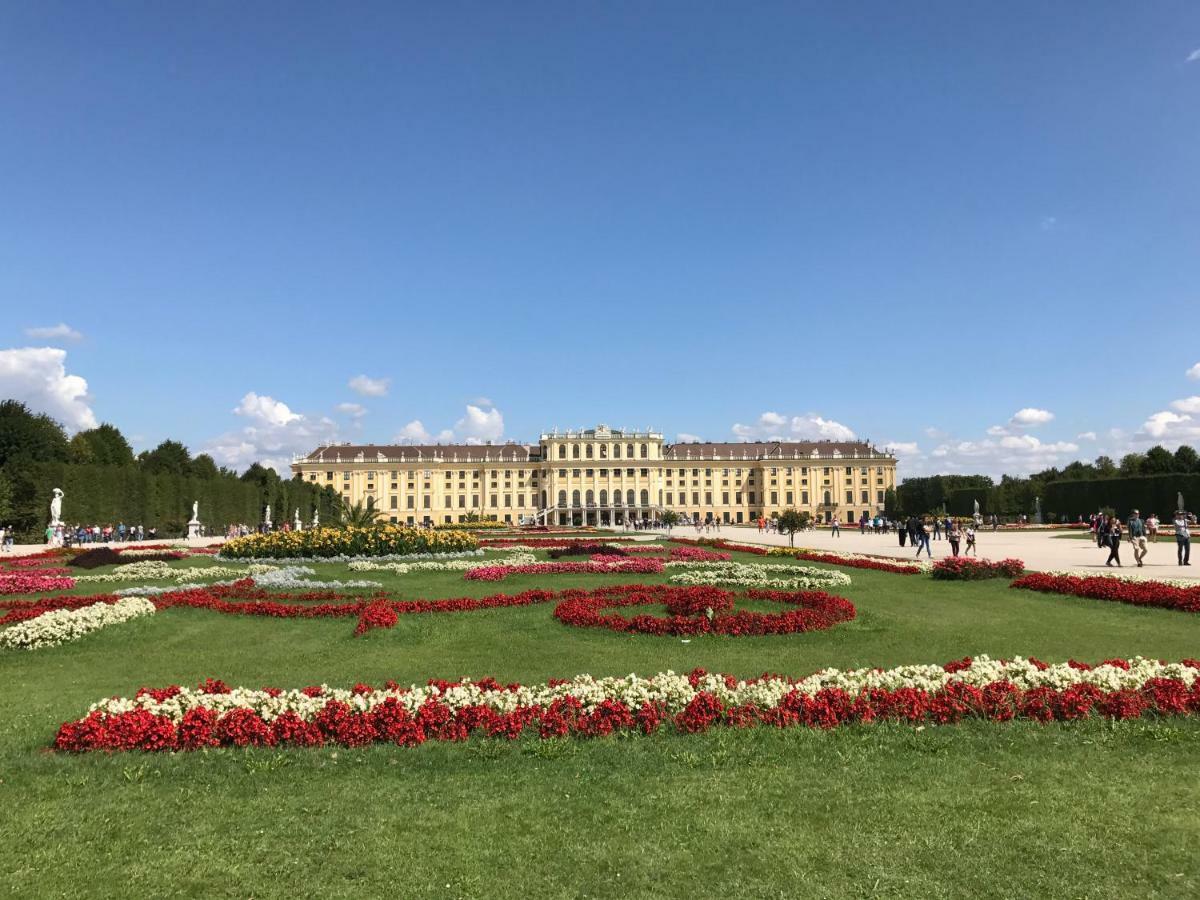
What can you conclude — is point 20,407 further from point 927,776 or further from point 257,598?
point 927,776

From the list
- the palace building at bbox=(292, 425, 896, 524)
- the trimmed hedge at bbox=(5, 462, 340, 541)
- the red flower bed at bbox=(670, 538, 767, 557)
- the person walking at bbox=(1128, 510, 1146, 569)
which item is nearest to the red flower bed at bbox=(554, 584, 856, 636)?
the person walking at bbox=(1128, 510, 1146, 569)

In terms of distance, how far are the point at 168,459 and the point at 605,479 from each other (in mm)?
45480

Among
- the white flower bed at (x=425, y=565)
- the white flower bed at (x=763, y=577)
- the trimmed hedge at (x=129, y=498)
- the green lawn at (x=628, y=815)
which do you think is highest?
the trimmed hedge at (x=129, y=498)

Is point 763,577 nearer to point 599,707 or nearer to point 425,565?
point 425,565

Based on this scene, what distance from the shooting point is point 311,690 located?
626 cm

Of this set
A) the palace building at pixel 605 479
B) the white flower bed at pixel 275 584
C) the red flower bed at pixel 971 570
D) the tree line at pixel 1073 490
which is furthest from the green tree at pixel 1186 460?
the white flower bed at pixel 275 584

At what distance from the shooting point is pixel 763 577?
1478 cm

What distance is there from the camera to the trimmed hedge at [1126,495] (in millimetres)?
47047

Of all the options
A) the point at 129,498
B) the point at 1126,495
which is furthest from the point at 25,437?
the point at 1126,495

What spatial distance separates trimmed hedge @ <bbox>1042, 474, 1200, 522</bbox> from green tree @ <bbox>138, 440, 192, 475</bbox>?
69.0 metres

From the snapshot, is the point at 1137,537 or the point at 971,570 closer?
the point at 971,570

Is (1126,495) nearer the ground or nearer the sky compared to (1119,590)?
nearer the sky

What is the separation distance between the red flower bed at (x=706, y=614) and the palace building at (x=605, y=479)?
265 feet

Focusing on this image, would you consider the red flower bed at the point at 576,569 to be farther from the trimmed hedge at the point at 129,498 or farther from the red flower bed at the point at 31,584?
the trimmed hedge at the point at 129,498
